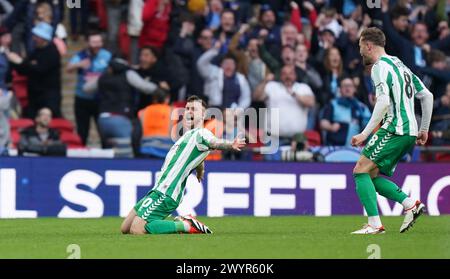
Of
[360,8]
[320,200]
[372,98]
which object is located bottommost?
[320,200]

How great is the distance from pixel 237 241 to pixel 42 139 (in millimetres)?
7231

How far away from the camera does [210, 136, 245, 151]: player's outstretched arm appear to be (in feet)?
40.3

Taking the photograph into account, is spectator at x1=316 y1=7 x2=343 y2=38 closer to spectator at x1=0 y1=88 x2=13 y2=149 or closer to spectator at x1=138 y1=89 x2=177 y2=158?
spectator at x1=138 y1=89 x2=177 y2=158

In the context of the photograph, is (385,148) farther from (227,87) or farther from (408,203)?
(227,87)

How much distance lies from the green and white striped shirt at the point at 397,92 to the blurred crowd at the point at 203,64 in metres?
5.87

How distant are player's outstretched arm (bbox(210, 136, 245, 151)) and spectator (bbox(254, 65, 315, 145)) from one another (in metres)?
6.86

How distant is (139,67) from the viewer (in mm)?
20328

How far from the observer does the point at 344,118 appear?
66.3ft

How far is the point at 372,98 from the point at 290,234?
7775mm

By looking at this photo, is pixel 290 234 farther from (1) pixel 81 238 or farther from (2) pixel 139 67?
(2) pixel 139 67

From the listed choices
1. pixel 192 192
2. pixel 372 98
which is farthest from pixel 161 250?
pixel 372 98

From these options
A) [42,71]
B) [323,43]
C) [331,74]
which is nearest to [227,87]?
[331,74]

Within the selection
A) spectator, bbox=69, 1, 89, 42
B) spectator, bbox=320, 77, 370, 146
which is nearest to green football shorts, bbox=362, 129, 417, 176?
spectator, bbox=320, 77, 370, 146

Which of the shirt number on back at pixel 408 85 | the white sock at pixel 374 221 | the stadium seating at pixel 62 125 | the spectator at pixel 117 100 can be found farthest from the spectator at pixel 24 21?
the white sock at pixel 374 221
